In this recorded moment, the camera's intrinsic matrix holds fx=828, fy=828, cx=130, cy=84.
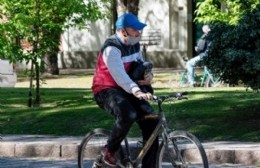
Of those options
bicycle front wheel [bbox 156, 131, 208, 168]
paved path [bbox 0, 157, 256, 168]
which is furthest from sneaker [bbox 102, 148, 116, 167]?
paved path [bbox 0, 157, 256, 168]

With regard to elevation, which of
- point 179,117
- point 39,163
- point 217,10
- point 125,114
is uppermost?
point 217,10

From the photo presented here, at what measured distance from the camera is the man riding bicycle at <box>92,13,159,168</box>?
7.70m

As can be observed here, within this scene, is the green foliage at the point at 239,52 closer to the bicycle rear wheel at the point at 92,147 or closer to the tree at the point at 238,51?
the tree at the point at 238,51

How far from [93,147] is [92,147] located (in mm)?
10

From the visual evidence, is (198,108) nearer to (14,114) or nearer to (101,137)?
(14,114)

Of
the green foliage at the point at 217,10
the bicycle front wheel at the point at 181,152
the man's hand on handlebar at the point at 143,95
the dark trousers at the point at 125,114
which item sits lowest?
the bicycle front wheel at the point at 181,152

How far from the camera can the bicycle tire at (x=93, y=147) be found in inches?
324

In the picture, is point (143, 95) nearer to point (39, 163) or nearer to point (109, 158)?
point (109, 158)

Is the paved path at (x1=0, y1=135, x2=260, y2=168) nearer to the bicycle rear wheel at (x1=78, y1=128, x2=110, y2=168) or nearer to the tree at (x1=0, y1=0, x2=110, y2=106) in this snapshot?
the bicycle rear wheel at (x1=78, y1=128, x2=110, y2=168)

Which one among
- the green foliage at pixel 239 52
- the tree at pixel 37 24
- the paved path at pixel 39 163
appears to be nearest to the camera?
the paved path at pixel 39 163

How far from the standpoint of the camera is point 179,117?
12953 millimetres

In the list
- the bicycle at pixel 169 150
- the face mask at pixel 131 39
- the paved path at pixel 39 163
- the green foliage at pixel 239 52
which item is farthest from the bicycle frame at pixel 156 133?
the green foliage at pixel 239 52

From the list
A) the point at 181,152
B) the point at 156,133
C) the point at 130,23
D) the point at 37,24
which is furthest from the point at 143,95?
the point at 37,24

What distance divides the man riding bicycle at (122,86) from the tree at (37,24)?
7.37m
